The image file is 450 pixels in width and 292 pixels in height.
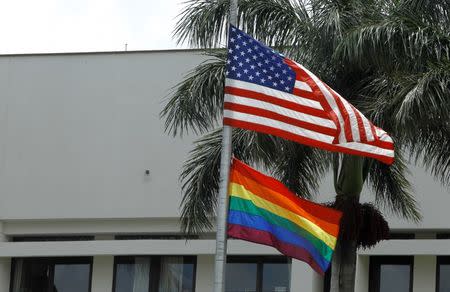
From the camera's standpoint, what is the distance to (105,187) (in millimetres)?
26828

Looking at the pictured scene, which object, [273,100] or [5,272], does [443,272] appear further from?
[273,100]

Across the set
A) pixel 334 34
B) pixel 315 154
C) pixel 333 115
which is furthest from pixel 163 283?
pixel 333 115

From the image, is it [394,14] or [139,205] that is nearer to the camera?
[394,14]

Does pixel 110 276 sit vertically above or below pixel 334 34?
below

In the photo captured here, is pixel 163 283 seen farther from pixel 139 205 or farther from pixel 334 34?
pixel 334 34

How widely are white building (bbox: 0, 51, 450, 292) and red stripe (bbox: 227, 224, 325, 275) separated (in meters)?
10.5

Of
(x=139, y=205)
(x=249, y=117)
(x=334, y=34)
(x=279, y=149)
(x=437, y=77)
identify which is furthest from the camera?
(x=139, y=205)

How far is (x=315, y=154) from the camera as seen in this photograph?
20516mm

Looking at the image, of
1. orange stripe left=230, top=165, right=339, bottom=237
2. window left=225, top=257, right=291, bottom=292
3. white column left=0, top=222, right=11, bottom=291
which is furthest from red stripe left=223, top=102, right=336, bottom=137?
white column left=0, top=222, right=11, bottom=291

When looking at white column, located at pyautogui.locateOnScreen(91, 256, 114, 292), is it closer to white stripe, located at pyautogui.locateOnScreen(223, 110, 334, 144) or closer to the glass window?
the glass window

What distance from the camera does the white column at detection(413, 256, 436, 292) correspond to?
82.9 ft

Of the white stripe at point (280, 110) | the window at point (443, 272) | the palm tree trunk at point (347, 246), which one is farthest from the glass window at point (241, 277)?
the white stripe at point (280, 110)

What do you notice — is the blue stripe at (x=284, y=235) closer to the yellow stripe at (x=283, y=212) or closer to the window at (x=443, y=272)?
the yellow stripe at (x=283, y=212)

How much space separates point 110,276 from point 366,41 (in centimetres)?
1226
